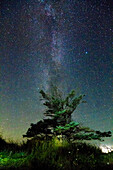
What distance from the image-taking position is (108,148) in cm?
846

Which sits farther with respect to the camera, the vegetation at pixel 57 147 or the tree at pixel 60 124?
the tree at pixel 60 124

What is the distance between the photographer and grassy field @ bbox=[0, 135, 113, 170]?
4.67m

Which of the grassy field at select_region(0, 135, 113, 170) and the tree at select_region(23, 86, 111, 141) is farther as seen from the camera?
the tree at select_region(23, 86, 111, 141)

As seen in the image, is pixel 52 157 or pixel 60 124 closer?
pixel 52 157

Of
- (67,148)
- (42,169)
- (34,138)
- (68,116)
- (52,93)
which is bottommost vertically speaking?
(42,169)

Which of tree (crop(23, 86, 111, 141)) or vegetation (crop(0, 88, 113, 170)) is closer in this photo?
vegetation (crop(0, 88, 113, 170))

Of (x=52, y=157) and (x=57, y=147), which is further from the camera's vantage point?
(x=57, y=147)

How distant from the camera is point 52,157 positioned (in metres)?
5.72

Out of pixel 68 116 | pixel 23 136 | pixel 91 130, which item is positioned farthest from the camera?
pixel 68 116

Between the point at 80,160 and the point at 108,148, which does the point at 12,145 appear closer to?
the point at 80,160

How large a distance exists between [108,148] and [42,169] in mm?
5194

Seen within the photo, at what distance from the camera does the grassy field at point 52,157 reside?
4672 millimetres

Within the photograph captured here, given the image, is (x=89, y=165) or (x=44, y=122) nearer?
(x=89, y=165)

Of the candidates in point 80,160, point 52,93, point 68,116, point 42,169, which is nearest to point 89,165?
point 80,160
